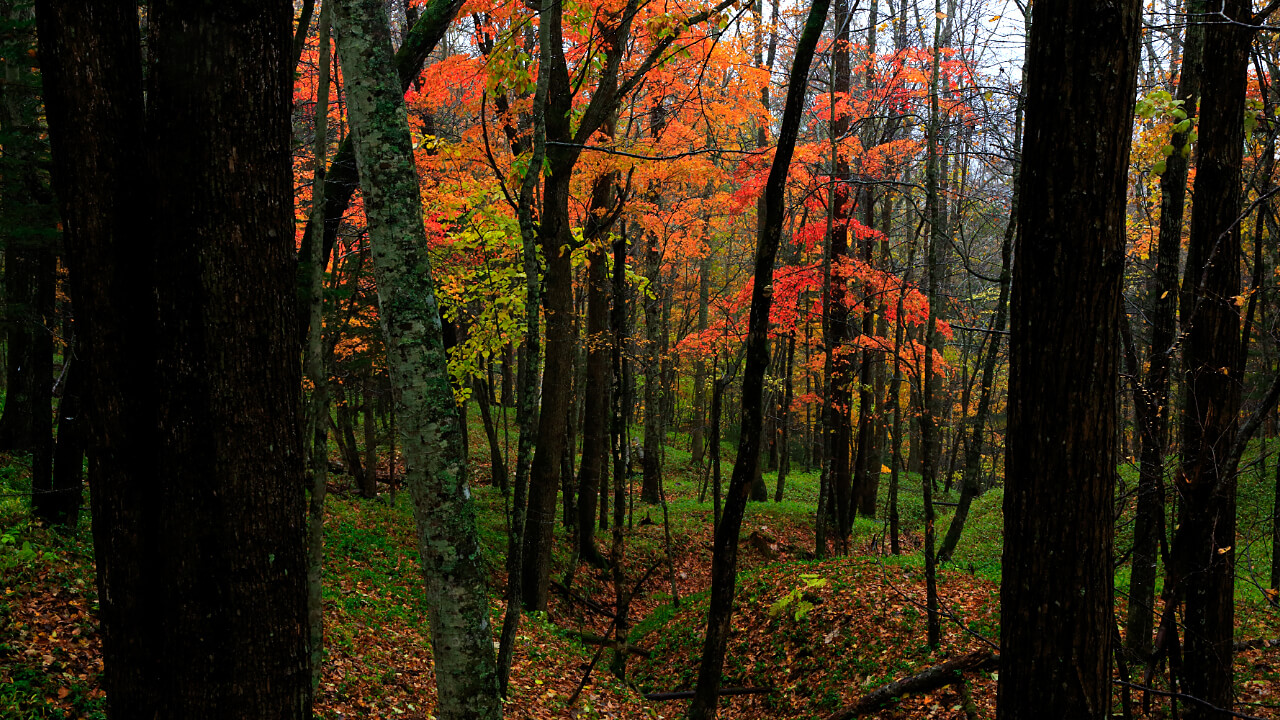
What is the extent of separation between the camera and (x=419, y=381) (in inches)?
141

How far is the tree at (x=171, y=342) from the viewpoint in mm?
2561

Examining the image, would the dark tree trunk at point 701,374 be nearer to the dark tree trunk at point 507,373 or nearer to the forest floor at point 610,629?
the dark tree trunk at point 507,373

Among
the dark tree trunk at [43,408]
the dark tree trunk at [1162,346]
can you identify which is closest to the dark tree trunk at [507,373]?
the dark tree trunk at [43,408]

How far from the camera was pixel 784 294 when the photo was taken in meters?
15.3

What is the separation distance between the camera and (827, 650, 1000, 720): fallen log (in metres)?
6.83

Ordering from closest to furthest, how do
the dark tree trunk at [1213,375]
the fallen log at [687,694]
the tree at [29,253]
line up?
the dark tree trunk at [1213,375] < the tree at [29,253] < the fallen log at [687,694]

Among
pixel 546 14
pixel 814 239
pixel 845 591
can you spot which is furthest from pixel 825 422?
pixel 546 14

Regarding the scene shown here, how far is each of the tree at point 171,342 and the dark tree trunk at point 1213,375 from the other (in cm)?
499

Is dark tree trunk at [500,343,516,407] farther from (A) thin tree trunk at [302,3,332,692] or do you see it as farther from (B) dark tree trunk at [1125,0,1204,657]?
(B) dark tree trunk at [1125,0,1204,657]

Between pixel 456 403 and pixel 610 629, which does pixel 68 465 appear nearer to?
pixel 456 403

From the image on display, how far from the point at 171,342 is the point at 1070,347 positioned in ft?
11.8

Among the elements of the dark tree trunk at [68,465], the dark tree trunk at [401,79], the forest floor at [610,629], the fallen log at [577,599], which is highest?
the dark tree trunk at [401,79]

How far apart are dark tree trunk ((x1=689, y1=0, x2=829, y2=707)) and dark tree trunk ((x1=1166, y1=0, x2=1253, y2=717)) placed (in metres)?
2.72

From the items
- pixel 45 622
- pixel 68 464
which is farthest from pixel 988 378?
pixel 68 464
